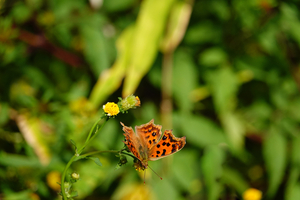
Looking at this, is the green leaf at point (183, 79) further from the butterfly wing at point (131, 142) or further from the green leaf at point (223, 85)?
the butterfly wing at point (131, 142)

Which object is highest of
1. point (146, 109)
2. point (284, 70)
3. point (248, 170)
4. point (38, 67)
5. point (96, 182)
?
point (38, 67)

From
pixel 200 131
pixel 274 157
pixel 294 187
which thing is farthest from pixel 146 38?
pixel 294 187

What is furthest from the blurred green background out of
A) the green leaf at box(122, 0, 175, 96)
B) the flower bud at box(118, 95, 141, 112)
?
the flower bud at box(118, 95, 141, 112)

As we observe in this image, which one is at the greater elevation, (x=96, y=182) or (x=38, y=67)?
(x=38, y=67)

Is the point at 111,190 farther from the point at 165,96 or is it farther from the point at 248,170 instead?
the point at 248,170

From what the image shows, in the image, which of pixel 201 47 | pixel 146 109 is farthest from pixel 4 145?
pixel 201 47

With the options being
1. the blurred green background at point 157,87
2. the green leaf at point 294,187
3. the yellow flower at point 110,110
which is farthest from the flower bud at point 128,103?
the green leaf at point 294,187

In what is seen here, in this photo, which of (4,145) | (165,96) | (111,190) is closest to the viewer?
(4,145)
